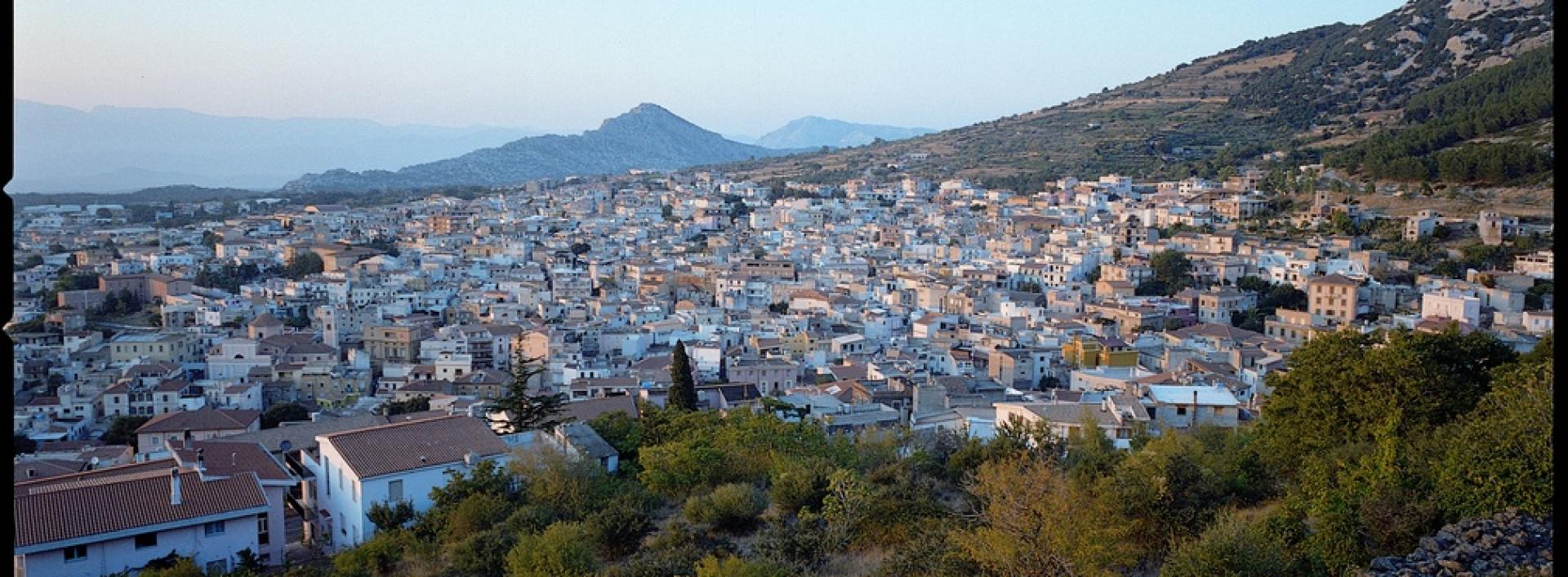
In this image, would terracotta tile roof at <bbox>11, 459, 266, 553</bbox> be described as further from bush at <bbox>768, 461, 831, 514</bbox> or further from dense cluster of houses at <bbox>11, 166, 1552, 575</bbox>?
bush at <bbox>768, 461, 831, 514</bbox>

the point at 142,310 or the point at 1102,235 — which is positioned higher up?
the point at 1102,235

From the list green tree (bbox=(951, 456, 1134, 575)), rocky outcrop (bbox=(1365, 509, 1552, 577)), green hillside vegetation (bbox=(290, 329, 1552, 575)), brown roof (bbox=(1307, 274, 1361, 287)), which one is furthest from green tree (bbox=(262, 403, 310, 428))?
brown roof (bbox=(1307, 274, 1361, 287))

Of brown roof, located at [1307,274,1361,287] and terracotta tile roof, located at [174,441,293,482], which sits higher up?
brown roof, located at [1307,274,1361,287]

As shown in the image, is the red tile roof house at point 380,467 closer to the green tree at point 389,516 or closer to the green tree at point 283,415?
the green tree at point 389,516

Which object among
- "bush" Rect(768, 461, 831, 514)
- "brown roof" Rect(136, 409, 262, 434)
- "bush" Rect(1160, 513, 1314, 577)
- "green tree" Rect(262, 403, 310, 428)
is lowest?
"green tree" Rect(262, 403, 310, 428)

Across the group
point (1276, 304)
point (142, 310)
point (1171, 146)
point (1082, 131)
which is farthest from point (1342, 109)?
point (142, 310)

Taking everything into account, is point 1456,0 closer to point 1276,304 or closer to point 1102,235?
point 1102,235
